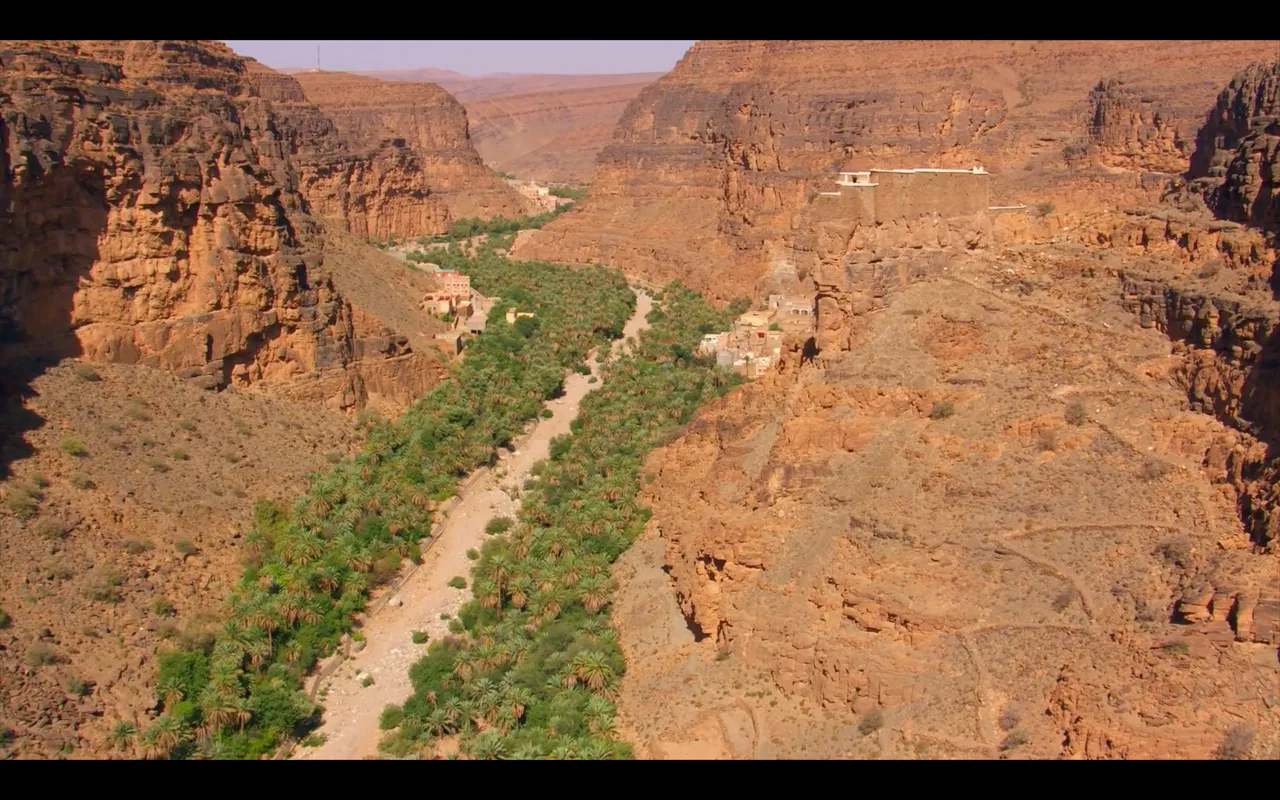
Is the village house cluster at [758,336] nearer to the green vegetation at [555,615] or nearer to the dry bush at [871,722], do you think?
the green vegetation at [555,615]

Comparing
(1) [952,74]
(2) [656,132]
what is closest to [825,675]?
(1) [952,74]

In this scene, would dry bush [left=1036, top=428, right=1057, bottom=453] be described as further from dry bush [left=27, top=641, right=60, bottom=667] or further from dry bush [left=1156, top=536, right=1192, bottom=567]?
dry bush [left=27, top=641, right=60, bottom=667]

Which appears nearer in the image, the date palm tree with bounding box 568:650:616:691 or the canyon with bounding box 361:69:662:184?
the date palm tree with bounding box 568:650:616:691

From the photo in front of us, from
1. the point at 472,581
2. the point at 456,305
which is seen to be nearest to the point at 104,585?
the point at 472,581

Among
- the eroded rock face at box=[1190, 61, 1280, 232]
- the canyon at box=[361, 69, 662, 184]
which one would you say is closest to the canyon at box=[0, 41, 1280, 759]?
the eroded rock face at box=[1190, 61, 1280, 232]

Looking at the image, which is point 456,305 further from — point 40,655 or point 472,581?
point 40,655

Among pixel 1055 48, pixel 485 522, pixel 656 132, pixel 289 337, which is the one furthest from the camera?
pixel 656 132

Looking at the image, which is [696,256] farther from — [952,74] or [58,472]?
[58,472]
